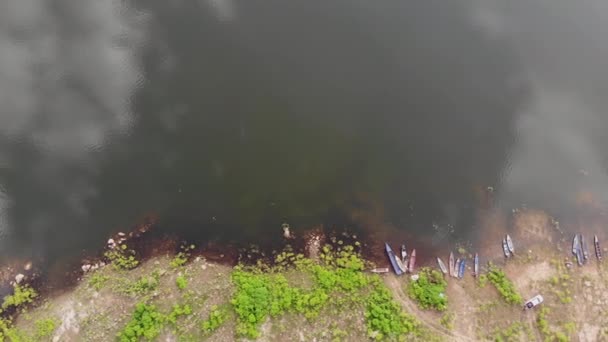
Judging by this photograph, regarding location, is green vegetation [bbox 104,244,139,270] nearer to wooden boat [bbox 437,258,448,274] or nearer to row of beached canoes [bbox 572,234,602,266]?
wooden boat [bbox 437,258,448,274]

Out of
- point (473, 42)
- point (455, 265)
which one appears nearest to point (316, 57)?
point (473, 42)

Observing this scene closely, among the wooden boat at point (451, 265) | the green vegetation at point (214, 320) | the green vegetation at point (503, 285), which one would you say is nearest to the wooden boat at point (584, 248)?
the green vegetation at point (503, 285)

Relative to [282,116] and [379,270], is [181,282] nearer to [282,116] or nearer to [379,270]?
[379,270]

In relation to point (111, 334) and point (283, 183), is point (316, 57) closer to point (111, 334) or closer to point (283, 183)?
point (283, 183)

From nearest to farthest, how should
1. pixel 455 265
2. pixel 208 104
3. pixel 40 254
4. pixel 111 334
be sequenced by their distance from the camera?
pixel 111 334, pixel 40 254, pixel 455 265, pixel 208 104

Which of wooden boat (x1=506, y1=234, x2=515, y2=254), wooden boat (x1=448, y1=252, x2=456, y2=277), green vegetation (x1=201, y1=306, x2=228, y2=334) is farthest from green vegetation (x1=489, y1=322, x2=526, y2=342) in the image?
green vegetation (x1=201, y1=306, x2=228, y2=334)

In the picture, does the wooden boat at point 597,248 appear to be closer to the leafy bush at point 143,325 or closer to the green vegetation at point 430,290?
the green vegetation at point 430,290
